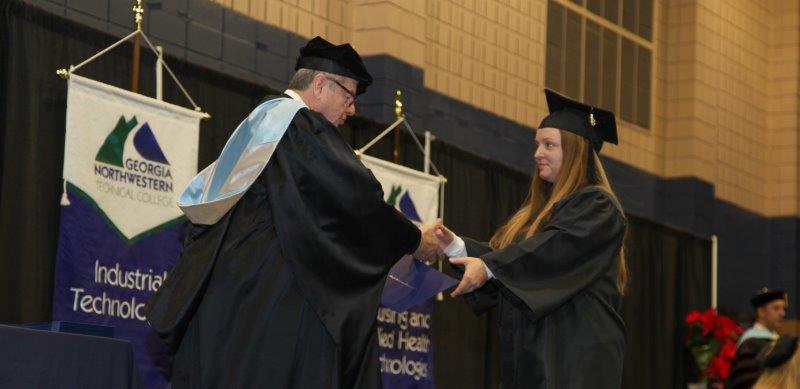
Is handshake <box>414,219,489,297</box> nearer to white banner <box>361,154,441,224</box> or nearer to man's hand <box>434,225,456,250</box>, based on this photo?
man's hand <box>434,225,456,250</box>

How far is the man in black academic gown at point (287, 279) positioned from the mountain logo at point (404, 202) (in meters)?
4.37

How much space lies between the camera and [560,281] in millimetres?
5172

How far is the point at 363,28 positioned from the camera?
10266 millimetres

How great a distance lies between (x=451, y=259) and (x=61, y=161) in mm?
2804

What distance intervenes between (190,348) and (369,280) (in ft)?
2.13

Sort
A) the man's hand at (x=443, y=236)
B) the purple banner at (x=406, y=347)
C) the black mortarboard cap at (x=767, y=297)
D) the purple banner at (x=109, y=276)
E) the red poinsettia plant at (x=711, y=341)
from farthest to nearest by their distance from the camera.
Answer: the red poinsettia plant at (x=711, y=341)
the black mortarboard cap at (x=767, y=297)
the purple banner at (x=406, y=347)
the purple banner at (x=109, y=276)
the man's hand at (x=443, y=236)

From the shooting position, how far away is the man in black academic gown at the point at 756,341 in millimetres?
10680

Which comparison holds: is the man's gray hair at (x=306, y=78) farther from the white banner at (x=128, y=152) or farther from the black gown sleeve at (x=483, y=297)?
the white banner at (x=128, y=152)

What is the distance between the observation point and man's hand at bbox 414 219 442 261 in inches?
204

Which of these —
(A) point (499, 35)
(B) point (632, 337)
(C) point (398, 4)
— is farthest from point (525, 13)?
(B) point (632, 337)

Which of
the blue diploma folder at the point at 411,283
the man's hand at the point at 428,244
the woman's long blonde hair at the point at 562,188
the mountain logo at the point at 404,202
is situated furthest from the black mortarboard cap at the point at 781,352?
the mountain logo at the point at 404,202

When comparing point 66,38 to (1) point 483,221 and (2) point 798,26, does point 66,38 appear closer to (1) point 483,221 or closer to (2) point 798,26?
(1) point 483,221

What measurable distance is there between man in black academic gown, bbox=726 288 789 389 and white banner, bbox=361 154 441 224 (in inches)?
112

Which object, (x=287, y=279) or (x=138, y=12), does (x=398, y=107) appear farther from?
(x=287, y=279)
